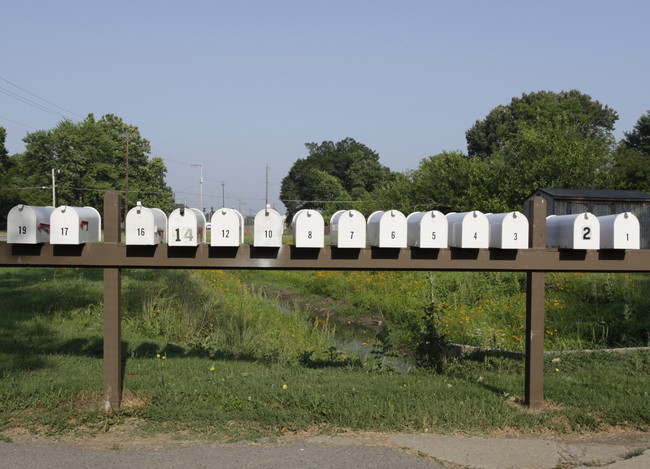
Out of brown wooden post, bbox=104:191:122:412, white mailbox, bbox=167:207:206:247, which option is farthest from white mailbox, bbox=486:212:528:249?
brown wooden post, bbox=104:191:122:412

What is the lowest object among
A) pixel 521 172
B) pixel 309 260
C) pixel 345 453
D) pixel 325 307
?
pixel 325 307

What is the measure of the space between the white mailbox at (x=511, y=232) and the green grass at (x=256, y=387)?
1.31 meters

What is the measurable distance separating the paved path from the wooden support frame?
71cm

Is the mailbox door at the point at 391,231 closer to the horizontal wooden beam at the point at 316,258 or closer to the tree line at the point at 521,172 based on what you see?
the horizontal wooden beam at the point at 316,258

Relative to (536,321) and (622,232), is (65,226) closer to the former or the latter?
(536,321)

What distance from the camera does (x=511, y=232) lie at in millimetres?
4332

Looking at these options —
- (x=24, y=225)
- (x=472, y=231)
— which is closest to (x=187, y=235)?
(x=24, y=225)

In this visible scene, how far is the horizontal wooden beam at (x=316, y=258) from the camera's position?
167 inches

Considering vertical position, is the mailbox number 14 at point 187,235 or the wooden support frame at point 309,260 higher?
the mailbox number 14 at point 187,235

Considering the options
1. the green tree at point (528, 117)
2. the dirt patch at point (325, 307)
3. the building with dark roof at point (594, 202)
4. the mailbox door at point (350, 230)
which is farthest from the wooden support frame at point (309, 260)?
the green tree at point (528, 117)

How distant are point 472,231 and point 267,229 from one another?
1.67m

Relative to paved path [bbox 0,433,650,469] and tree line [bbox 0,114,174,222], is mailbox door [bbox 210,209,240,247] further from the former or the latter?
tree line [bbox 0,114,174,222]

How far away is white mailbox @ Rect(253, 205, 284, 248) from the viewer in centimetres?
421

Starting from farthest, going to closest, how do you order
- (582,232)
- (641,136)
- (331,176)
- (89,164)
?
(331,176)
(89,164)
(641,136)
(582,232)
